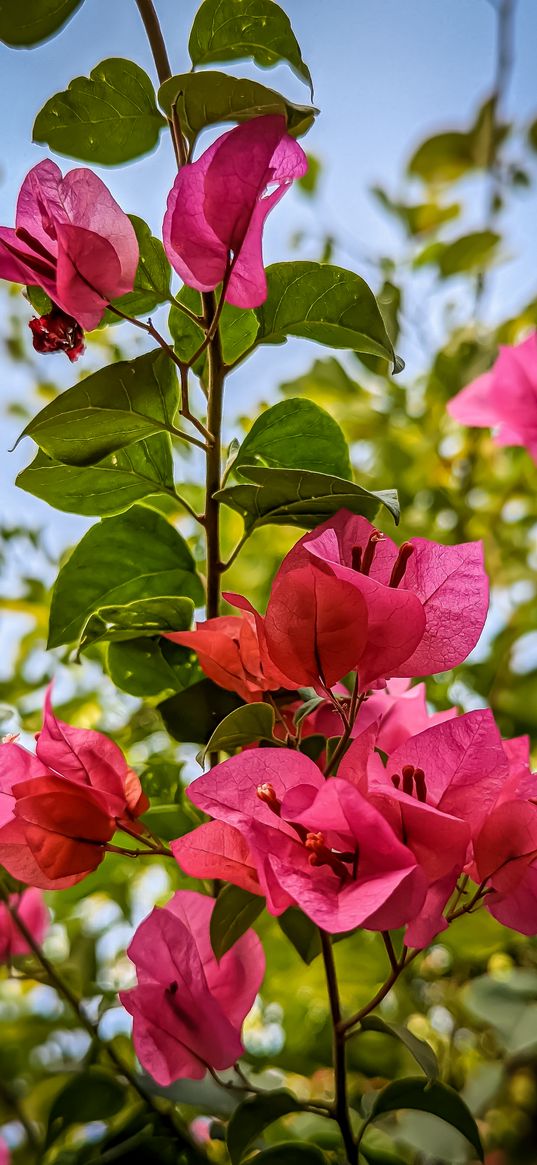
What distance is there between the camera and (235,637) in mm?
391

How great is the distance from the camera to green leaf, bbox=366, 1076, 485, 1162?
1.26 feet

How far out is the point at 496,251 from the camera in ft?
3.51

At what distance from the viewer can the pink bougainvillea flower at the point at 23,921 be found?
2.19 feet

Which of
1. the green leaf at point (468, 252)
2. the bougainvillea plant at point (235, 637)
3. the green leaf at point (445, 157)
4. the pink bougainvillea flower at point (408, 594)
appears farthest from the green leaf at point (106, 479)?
the green leaf at point (445, 157)

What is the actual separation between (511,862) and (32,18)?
385 mm

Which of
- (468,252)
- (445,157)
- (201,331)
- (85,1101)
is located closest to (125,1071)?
(85,1101)

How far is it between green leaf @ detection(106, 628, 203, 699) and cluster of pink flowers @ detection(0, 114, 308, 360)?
16cm

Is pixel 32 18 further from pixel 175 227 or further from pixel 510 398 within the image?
pixel 510 398

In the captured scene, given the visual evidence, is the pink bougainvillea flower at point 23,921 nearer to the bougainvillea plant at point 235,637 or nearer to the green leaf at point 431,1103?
the bougainvillea plant at point 235,637

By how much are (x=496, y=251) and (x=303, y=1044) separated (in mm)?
842

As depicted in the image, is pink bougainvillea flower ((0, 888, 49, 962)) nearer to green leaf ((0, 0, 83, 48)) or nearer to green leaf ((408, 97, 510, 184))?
green leaf ((0, 0, 83, 48))

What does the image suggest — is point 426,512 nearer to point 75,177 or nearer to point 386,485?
point 386,485

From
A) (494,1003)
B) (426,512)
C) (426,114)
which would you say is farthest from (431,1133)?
(426,114)

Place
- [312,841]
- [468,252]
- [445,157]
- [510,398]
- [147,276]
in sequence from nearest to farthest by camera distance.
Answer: [312,841] → [147,276] → [510,398] → [468,252] → [445,157]
